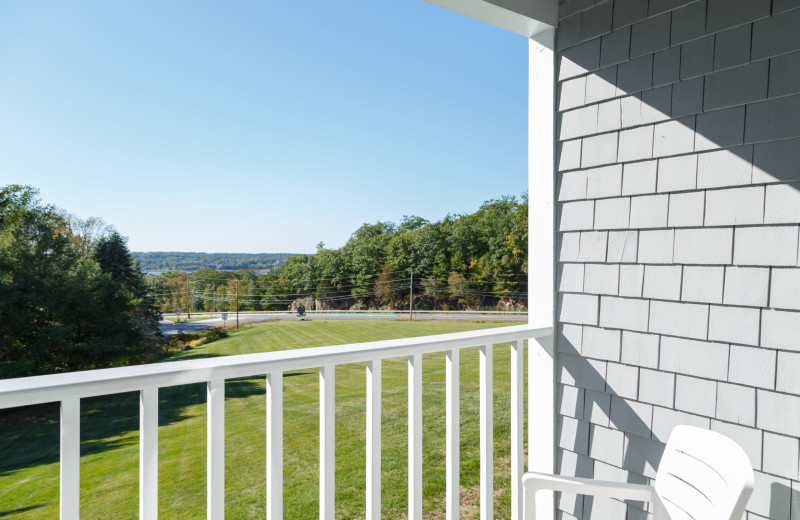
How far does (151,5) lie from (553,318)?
1842 cm

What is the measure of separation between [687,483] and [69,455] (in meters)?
1.69

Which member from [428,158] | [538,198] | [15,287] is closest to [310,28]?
[428,158]

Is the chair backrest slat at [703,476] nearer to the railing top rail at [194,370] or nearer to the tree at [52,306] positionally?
the railing top rail at [194,370]

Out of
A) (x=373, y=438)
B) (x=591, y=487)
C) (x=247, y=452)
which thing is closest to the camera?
(x=591, y=487)

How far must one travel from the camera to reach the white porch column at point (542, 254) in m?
2.25

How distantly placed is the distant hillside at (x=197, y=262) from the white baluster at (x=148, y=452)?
11.2 metres

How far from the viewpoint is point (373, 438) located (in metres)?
1.63

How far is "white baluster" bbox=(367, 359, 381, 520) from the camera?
163cm

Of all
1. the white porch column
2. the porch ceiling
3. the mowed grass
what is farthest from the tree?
the porch ceiling

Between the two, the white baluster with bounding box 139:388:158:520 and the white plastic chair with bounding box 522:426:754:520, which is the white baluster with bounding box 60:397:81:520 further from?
the white plastic chair with bounding box 522:426:754:520

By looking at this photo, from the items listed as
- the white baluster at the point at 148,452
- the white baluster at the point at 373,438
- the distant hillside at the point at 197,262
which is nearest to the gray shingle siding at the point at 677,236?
the white baluster at the point at 373,438

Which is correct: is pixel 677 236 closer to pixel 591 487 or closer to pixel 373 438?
pixel 591 487

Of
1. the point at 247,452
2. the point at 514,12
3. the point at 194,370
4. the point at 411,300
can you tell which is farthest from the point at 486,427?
the point at 411,300

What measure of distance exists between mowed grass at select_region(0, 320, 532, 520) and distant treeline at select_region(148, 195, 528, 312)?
1.89 m
